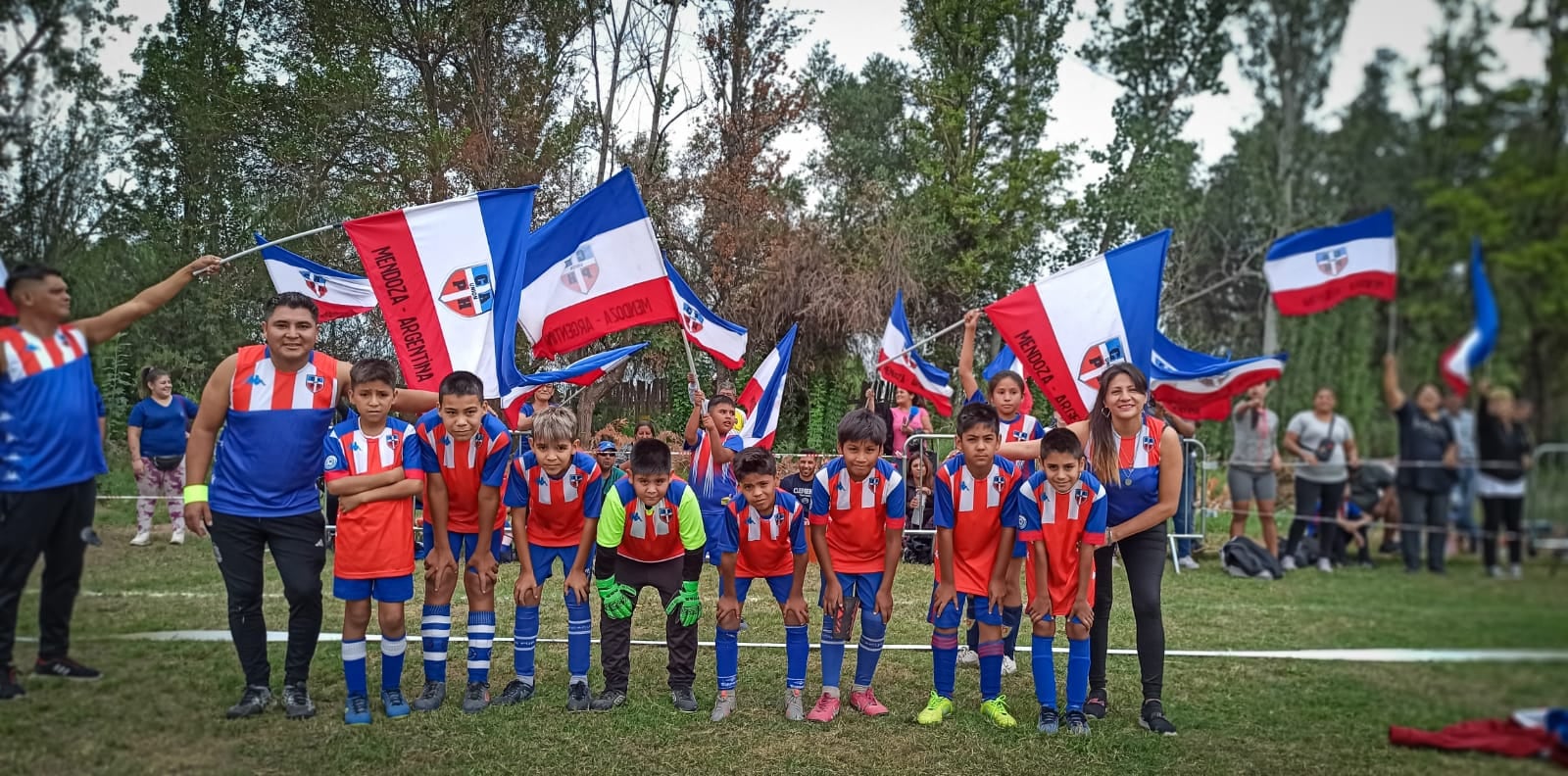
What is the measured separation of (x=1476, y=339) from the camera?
168cm

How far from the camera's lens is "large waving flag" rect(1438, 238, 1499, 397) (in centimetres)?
165

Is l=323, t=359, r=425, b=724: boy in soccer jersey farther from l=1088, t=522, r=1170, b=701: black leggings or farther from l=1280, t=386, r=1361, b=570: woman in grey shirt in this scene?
l=1280, t=386, r=1361, b=570: woman in grey shirt

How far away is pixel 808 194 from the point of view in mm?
6109

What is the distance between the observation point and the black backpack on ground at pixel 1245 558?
7.64 meters

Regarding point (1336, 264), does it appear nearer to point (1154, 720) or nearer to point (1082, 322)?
point (1082, 322)

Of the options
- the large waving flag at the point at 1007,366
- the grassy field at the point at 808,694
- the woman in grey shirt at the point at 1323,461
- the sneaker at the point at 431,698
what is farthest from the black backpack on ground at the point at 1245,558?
the sneaker at the point at 431,698

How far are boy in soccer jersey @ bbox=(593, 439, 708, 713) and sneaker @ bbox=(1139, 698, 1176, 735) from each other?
2113 millimetres

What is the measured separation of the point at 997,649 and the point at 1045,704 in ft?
1.07

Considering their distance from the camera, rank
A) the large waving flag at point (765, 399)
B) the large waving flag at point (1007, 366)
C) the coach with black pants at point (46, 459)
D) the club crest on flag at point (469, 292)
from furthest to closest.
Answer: the large waving flag at point (765, 399) < the large waving flag at point (1007, 366) < the club crest on flag at point (469, 292) < the coach with black pants at point (46, 459)

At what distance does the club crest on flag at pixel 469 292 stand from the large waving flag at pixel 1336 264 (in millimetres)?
3027

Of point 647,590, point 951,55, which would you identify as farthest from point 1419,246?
point 647,590

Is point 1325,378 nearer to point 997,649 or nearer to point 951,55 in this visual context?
point 951,55

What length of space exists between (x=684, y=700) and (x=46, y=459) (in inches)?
119

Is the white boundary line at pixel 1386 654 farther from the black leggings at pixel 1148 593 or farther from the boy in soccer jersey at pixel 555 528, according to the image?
the boy in soccer jersey at pixel 555 528
